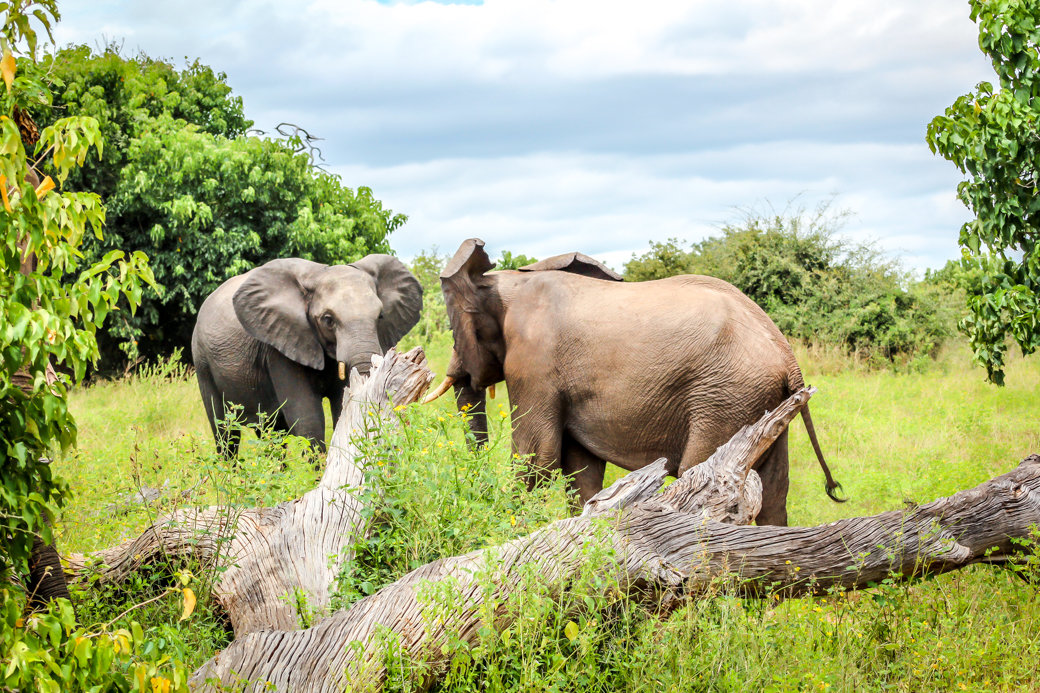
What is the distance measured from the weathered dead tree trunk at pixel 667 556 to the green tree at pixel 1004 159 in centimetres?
297

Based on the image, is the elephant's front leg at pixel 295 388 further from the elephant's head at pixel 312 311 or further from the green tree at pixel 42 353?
the green tree at pixel 42 353

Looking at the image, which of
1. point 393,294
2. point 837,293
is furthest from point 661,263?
point 393,294

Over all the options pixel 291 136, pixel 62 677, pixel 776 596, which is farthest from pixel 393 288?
pixel 291 136

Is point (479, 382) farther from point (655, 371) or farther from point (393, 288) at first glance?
point (393, 288)

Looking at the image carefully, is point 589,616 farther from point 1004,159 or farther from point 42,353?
point 1004,159

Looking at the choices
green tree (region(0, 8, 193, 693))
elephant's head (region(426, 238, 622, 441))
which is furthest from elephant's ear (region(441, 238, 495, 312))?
green tree (region(0, 8, 193, 693))

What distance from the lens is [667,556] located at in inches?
194

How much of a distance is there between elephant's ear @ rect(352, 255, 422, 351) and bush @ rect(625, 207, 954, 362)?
1034 centimetres

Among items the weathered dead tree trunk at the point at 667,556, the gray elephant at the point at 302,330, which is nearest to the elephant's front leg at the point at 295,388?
the gray elephant at the point at 302,330

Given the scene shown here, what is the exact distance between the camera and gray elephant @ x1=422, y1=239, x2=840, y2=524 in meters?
6.82

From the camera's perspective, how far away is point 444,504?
5176 millimetres

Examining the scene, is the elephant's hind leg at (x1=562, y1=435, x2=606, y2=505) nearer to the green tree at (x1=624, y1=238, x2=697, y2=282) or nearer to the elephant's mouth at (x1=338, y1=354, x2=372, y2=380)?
the elephant's mouth at (x1=338, y1=354, x2=372, y2=380)

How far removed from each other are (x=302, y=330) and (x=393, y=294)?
4.31 ft

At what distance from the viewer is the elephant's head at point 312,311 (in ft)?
30.7
